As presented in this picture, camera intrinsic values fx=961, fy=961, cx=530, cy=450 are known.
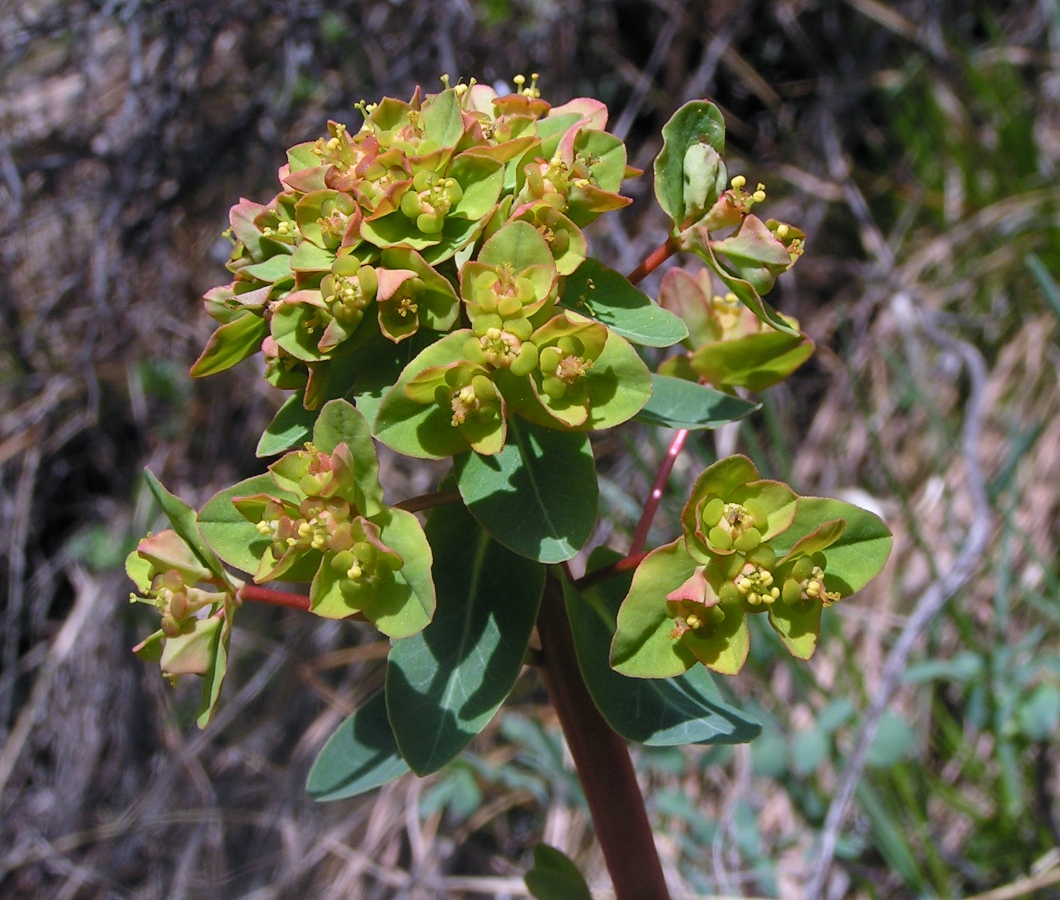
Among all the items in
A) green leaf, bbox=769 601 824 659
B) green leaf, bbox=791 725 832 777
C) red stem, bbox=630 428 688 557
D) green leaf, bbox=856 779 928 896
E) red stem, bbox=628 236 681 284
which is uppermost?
red stem, bbox=628 236 681 284

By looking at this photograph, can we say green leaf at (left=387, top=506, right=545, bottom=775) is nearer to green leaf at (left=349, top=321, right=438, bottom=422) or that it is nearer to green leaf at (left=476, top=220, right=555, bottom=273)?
green leaf at (left=349, top=321, right=438, bottom=422)

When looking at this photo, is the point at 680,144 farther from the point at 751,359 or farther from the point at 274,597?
the point at 274,597

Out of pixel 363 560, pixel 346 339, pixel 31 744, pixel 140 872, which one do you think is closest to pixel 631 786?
pixel 363 560

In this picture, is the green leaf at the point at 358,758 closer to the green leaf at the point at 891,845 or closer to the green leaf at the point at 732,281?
the green leaf at the point at 732,281

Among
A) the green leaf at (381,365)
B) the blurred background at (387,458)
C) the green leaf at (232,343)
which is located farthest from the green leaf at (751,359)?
the blurred background at (387,458)

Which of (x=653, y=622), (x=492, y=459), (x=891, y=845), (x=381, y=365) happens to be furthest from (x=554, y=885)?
(x=891, y=845)

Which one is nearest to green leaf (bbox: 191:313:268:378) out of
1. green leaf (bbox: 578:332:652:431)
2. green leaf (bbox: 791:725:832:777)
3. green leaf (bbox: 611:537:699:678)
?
green leaf (bbox: 578:332:652:431)
